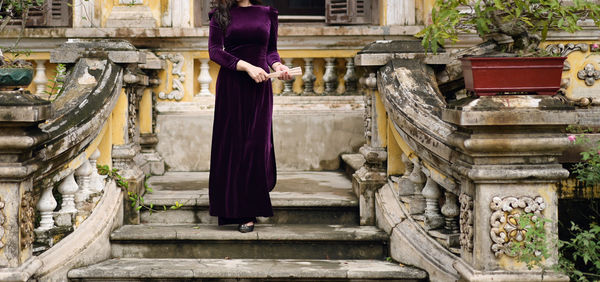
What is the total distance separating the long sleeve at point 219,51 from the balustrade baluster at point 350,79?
2007mm

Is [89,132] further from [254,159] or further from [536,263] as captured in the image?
[536,263]

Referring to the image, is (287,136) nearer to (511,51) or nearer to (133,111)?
(133,111)

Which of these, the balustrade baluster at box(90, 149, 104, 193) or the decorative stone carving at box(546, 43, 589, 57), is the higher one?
the decorative stone carving at box(546, 43, 589, 57)

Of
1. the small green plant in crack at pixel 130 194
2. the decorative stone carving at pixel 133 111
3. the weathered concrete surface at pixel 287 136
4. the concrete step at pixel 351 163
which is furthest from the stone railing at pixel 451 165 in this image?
the decorative stone carving at pixel 133 111

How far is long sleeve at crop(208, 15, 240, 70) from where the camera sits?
15.6 ft

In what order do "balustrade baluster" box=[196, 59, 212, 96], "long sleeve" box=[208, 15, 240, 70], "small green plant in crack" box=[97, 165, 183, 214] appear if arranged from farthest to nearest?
"balustrade baluster" box=[196, 59, 212, 96] < "small green plant in crack" box=[97, 165, 183, 214] < "long sleeve" box=[208, 15, 240, 70]

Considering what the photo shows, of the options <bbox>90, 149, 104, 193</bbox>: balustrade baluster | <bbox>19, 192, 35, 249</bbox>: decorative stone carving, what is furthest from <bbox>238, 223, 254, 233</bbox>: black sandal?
<bbox>19, 192, 35, 249</bbox>: decorative stone carving

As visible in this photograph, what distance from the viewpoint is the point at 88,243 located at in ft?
14.9

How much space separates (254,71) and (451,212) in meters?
1.43

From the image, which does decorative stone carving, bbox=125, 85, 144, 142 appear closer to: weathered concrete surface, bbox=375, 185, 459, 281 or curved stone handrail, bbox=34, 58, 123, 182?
curved stone handrail, bbox=34, 58, 123, 182

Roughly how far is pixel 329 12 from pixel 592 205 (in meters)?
3.04

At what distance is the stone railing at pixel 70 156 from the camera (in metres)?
3.75

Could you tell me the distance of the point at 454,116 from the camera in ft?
11.9

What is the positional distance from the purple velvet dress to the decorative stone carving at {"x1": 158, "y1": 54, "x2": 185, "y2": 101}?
168 cm
